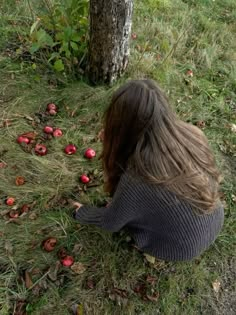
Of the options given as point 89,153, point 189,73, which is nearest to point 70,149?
point 89,153

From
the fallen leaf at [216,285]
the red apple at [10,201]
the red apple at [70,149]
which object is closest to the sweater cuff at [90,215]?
the red apple at [10,201]

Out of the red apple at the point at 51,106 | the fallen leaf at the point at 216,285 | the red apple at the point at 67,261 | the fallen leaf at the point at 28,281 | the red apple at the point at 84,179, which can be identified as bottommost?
the fallen leaf at the point at 216,285

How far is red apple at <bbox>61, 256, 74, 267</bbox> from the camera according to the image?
2.23 metres

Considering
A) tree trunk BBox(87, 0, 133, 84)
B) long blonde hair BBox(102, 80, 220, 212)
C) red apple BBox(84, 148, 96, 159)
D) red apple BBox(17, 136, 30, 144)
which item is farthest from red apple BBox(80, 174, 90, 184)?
tree trunk BBox(87, 0, 133, 84)

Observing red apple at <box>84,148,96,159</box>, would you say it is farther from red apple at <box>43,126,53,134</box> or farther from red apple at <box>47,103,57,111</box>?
red apple at <box>47,103,57,111</box>

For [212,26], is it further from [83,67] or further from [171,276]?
[171,276]

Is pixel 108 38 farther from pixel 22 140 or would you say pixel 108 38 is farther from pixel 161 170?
pixel 161 170

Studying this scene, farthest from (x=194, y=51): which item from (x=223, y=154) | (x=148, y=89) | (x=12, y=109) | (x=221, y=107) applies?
(x=148, y=89)

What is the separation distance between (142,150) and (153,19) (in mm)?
3101

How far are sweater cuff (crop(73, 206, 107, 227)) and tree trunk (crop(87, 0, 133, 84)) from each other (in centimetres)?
147

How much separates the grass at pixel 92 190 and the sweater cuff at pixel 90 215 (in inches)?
6.3

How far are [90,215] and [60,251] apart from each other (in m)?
0.36

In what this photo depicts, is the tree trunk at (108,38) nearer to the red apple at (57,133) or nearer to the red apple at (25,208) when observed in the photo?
the red apple at (57,133)

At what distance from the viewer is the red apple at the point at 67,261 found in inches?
87.9
